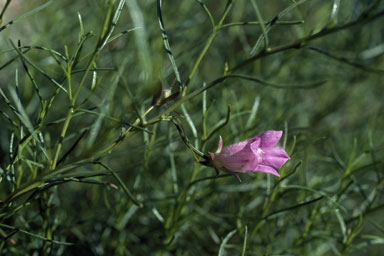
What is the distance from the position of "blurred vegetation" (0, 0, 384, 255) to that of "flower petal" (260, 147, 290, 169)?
0.06m

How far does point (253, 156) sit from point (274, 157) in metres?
0.03

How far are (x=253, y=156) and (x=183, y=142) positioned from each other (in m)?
0.20

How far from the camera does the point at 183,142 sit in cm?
70

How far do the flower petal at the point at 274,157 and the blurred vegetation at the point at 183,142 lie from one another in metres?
0.06

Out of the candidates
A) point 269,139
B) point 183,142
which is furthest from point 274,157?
point 183,142

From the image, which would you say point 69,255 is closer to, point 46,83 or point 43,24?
point 46,83

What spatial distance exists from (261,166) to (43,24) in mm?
807

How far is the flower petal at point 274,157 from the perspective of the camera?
53cm

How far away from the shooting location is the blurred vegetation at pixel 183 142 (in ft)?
1.91

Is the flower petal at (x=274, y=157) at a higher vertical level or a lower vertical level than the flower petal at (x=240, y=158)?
lower

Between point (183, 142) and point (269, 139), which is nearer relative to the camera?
point (269, 139)

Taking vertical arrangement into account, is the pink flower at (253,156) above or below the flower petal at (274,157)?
above

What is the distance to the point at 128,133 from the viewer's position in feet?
1.59

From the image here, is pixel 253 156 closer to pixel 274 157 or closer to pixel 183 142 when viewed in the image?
pixel 274 157
